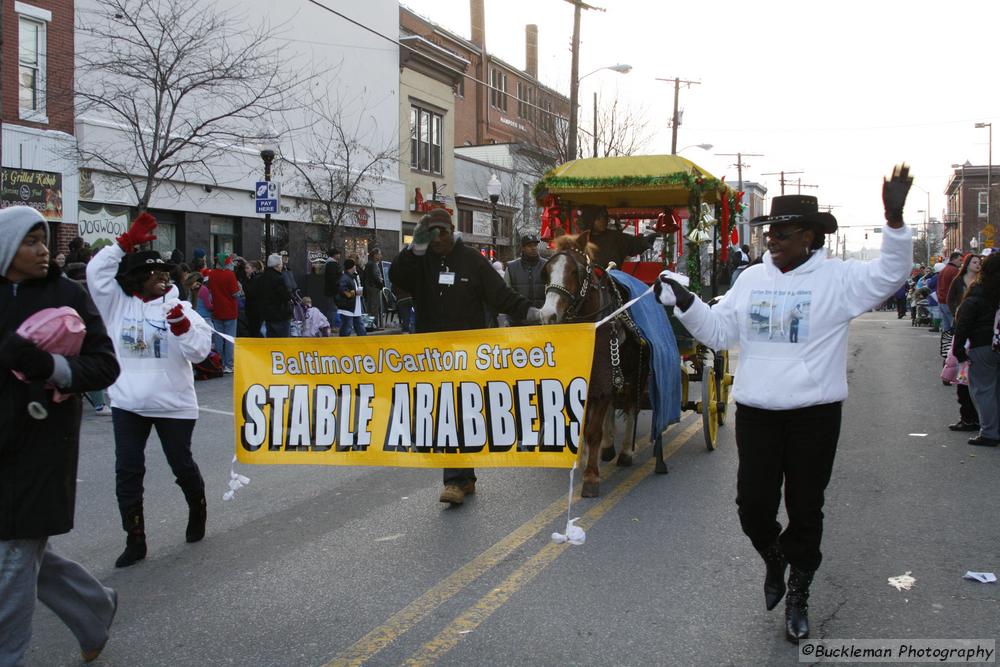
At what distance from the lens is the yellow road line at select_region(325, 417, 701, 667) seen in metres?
4.20

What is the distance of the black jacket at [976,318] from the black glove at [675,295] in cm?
605

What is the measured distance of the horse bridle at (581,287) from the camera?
22.8 ft

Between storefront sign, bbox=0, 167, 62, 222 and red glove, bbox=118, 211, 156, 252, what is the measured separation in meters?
13.8

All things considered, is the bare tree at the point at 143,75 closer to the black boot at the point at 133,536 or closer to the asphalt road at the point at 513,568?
the asphalt road at the point at 513,568

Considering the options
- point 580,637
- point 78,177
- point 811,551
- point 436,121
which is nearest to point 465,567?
point 580,637

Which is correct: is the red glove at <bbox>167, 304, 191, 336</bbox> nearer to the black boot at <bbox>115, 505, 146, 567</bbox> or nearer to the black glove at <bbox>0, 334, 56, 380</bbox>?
the black boot at <bbox>115, 505, 146, 567</bbox>

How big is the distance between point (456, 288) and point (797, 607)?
343 cm

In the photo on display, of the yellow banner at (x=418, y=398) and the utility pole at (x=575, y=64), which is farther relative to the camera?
the utility pole at (x=575, y=64)

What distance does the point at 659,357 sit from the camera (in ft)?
24.8

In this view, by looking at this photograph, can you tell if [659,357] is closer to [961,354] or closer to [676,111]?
[961,354]

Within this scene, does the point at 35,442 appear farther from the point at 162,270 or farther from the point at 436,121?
the point at 436,121

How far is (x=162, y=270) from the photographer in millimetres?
5684

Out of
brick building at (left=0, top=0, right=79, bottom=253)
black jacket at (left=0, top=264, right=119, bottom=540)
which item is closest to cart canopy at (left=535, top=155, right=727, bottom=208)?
black jacket at (left=0, top=264, right=119, bottom=540)

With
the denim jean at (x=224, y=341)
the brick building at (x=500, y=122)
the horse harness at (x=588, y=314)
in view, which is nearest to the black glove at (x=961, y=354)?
the horse harness at (x=588, y=314)
